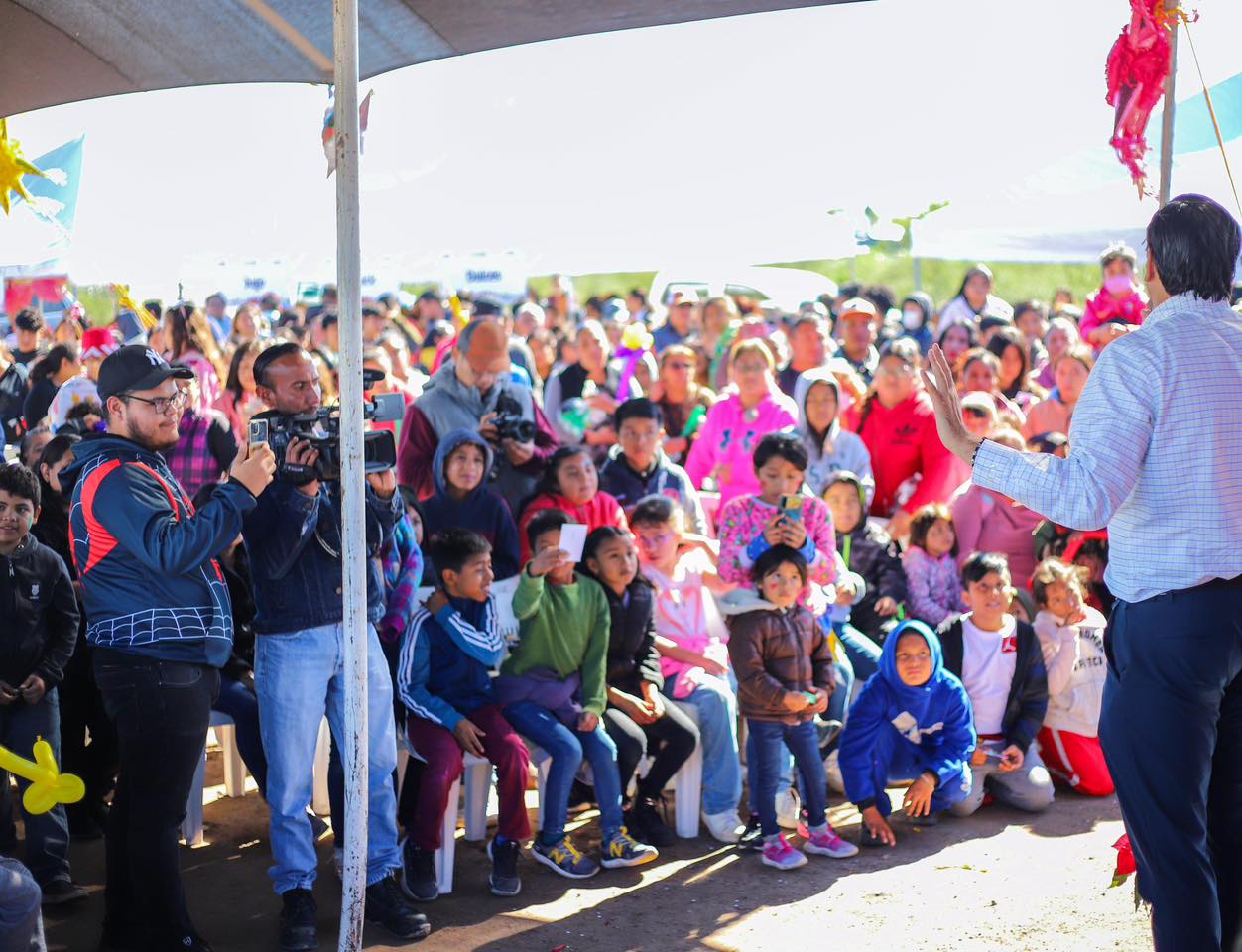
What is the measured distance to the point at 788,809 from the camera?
4961 millimetres

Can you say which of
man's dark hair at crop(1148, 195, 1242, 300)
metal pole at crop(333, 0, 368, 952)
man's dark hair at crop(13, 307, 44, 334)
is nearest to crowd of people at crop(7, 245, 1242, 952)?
metal pole at crop(333, 0, 368, 952)

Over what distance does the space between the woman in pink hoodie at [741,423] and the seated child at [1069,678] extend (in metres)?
1.41

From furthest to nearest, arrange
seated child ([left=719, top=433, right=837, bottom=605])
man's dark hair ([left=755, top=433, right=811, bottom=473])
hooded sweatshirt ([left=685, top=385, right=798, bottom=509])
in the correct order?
1. hooded sweatshirt ([left=685, top=385, right=798, bottom=509])
2. man's dark hair ([left=755, top=433, right=811, bottom=473])
3. seated child ([left=719, top=433, right=837, bottom=605])

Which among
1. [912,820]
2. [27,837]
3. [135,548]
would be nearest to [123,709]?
[135,548]

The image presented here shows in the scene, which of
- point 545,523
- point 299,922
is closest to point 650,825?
point 545,523

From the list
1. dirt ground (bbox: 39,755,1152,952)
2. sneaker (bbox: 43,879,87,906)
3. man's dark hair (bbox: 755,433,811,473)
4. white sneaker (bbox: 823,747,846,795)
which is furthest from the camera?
white sneaker (bbox: 823,747,846,795)

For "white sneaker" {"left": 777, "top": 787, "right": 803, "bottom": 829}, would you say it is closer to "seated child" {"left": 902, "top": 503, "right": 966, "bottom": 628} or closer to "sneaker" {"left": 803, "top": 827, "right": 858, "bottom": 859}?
"sneaker" {"left": 803, "top": 827, "right": 858, "bottom": 859}

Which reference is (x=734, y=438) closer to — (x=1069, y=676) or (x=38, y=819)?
(x=1069, y=676)

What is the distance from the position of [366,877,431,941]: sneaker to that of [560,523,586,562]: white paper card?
1236 mm

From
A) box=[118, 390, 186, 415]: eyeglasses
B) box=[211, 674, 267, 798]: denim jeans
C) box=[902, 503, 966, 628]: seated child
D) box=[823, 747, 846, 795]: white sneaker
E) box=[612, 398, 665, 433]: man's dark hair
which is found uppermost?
box=[612, 398, 665, 433]: man's dark hair

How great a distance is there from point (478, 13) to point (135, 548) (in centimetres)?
180

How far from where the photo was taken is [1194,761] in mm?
2758

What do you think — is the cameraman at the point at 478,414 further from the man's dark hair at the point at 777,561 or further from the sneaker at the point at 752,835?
the sneaker at the point at 752,835

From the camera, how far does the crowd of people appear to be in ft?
12.2
